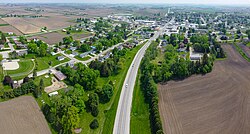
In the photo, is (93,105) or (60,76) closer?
(93,105)

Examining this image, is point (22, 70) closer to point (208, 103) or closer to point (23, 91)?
point (23, 91)

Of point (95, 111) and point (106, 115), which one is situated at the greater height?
point (95, 111)

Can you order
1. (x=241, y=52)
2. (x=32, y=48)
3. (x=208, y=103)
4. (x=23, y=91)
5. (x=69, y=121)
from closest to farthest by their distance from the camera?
(x=69, y=121) < (x=208, y=103) < (x=23, y=91) < (x=32, y=48) < (x=241, y=52)

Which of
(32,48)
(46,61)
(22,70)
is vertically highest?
(32,48)

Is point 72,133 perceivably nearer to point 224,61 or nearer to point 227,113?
→ point 227,113

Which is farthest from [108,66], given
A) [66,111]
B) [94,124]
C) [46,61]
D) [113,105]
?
[66,111]

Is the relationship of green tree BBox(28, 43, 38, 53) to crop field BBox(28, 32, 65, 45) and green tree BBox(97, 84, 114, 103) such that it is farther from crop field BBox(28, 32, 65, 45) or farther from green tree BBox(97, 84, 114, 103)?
green tree BBox(97, 84, 114, 103)
